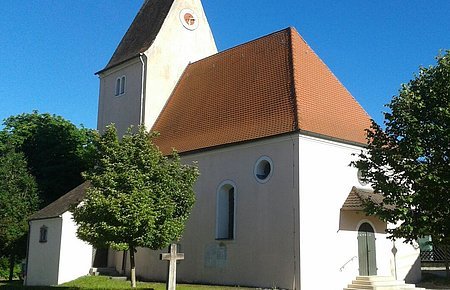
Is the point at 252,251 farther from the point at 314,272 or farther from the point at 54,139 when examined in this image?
the point at 54,139

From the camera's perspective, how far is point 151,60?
99.5 feet

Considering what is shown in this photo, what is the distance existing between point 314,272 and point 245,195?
14.1 feet

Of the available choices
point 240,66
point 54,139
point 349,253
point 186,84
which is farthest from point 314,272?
point 54,139

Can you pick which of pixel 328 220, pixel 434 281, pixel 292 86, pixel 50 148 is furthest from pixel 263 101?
pixel 50 148

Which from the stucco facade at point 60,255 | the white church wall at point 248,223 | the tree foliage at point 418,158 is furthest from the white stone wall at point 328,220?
the stucco facade at point 60,255

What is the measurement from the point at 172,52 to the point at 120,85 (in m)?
3.85

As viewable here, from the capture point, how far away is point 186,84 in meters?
30.0

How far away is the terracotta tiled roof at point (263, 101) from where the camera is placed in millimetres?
22125

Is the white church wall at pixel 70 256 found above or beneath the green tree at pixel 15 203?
beneath

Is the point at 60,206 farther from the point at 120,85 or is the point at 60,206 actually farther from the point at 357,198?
the point at 357,198

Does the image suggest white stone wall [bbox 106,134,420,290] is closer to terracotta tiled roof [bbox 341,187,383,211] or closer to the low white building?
terracotta tiled roof [bbox 341,187,383,211]

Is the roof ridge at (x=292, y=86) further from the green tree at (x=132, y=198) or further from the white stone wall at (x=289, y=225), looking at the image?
the green tree at (x=132, y=198)

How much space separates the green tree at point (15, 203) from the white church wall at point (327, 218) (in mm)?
19193

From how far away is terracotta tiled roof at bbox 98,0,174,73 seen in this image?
103 feet
